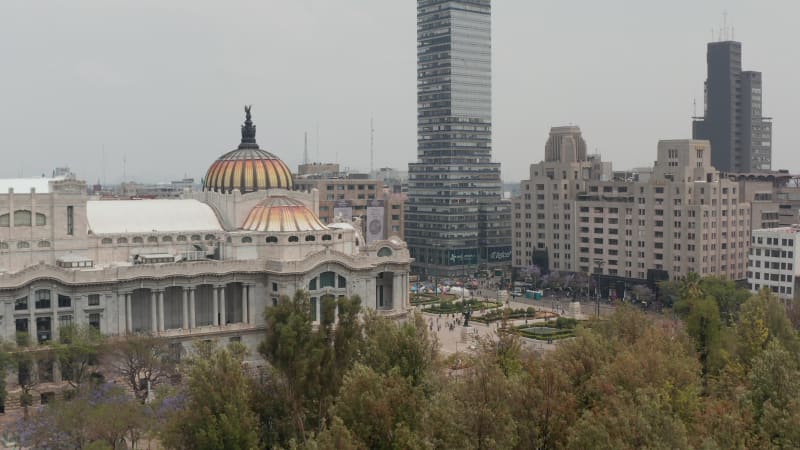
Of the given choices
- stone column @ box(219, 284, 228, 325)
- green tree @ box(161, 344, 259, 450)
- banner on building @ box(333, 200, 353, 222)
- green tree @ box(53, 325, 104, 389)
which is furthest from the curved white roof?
Result: banner on building @ box(333, 200, 353, 222)

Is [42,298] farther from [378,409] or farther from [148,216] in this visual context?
[378,409]

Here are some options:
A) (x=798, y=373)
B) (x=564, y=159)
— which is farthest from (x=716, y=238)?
(x=798, y=373)

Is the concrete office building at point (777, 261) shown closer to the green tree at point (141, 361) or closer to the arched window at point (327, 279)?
the arched window at point (327, 279)

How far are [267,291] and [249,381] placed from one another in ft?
146

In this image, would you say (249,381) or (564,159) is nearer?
(249,381)

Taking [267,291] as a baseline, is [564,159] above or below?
above

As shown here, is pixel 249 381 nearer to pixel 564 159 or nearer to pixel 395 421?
pixel 395 421

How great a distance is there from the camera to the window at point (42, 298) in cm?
9794

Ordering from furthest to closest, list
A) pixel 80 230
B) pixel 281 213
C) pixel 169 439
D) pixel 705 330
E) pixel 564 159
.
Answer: pixel 564 159 → pixel 281 213 → pixel 80 230 → pixel 705 330 → pixel 169 439

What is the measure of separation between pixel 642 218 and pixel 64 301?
328ft

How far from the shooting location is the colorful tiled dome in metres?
123

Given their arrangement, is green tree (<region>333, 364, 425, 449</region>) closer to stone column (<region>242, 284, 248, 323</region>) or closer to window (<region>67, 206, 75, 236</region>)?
stone column (<region>242, 284, 248, 323</region>)

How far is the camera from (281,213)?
11425cm

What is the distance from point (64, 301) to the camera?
327 feet
